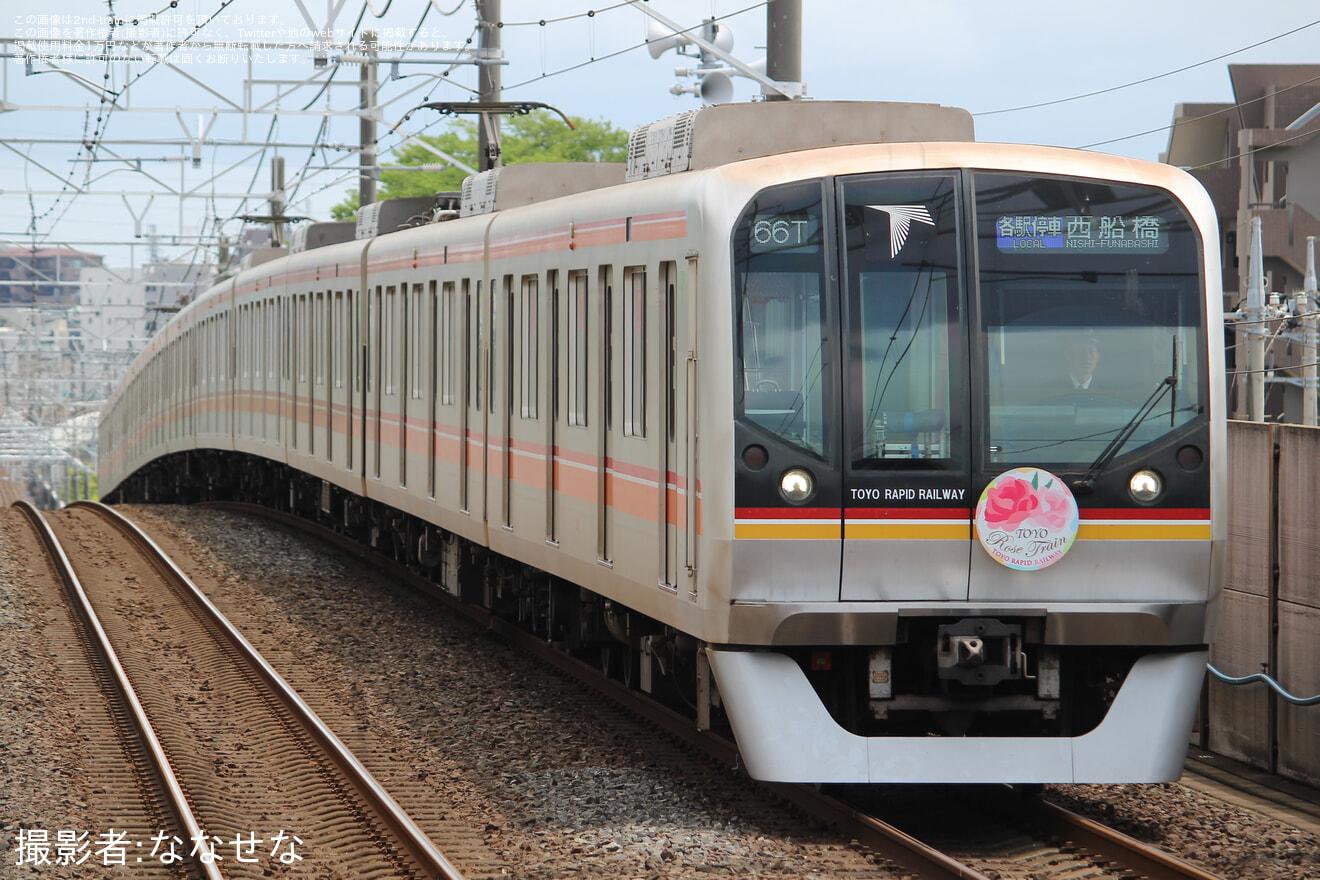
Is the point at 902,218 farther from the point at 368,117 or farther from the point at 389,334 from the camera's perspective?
the point at 368,117

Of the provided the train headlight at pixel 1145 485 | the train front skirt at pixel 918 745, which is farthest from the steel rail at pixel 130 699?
the train headlight at pixel 1145 485

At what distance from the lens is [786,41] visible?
41.4 feet

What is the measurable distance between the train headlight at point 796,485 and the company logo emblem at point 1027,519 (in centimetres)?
67

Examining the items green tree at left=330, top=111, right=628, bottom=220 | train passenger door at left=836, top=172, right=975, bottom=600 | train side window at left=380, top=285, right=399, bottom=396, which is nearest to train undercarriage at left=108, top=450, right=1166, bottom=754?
train passenger door at left=836, top=172, right=975, bottom=600

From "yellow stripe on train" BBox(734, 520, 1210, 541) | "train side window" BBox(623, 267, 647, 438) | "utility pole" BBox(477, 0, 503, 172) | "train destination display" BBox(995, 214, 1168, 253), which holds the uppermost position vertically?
"utility pole" BBox(477, 0, 503, 172)

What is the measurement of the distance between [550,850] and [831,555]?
1588 mm

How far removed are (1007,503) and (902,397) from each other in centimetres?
58

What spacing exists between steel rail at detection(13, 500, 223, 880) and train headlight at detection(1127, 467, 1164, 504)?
3.83 meters

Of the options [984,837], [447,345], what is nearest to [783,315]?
[984,837]

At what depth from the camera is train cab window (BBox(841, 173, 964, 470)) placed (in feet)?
23.3

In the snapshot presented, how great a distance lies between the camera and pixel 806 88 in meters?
12.6

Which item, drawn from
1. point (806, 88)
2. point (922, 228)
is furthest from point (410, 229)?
point (922, 228)

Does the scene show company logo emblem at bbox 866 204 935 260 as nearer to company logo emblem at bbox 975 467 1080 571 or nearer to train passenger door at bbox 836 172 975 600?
train passenger door at bbox 836 172 975 600

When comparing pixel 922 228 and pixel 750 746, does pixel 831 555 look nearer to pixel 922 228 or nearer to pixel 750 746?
pixel 750 746
